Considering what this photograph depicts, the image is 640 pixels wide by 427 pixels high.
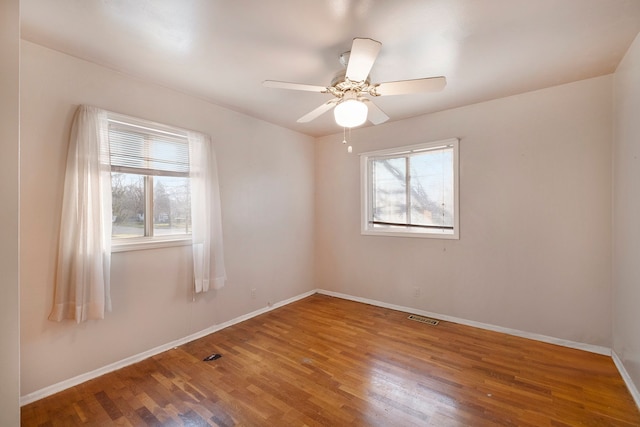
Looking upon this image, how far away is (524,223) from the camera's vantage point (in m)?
A: 2.90

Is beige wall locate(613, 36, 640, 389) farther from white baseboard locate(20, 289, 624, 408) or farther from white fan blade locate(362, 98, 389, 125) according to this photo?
white fan blade locate(362, 98, 389, 125)

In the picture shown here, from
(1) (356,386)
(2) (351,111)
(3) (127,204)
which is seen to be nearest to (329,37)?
(2) (351,111)

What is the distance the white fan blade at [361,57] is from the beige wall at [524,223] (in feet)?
6.44

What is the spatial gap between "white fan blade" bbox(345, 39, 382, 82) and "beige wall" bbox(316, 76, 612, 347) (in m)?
1.96

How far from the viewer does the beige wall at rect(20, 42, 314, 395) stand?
1992 mm

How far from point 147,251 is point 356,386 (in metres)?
2.15

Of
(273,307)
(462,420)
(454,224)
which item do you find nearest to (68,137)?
(273,307)

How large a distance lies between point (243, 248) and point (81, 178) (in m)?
1.75

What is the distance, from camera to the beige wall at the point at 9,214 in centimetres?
126

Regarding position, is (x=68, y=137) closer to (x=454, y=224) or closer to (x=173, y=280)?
(x=173, y=280)

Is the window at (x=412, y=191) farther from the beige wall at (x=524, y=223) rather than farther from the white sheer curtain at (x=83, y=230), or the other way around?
the white sheer curtain at (x=83, y=230)

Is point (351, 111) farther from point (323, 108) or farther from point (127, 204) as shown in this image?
point (127, 204)

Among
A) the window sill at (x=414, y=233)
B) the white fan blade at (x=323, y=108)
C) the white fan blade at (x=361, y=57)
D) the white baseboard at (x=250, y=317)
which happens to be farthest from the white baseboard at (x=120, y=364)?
the white fan blade at (x=361, y=57)

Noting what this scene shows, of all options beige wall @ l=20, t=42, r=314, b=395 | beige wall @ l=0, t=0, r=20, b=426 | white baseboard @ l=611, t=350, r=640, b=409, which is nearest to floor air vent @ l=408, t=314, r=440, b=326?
white baseboard @ l=611, t=350, r=640, b=409
